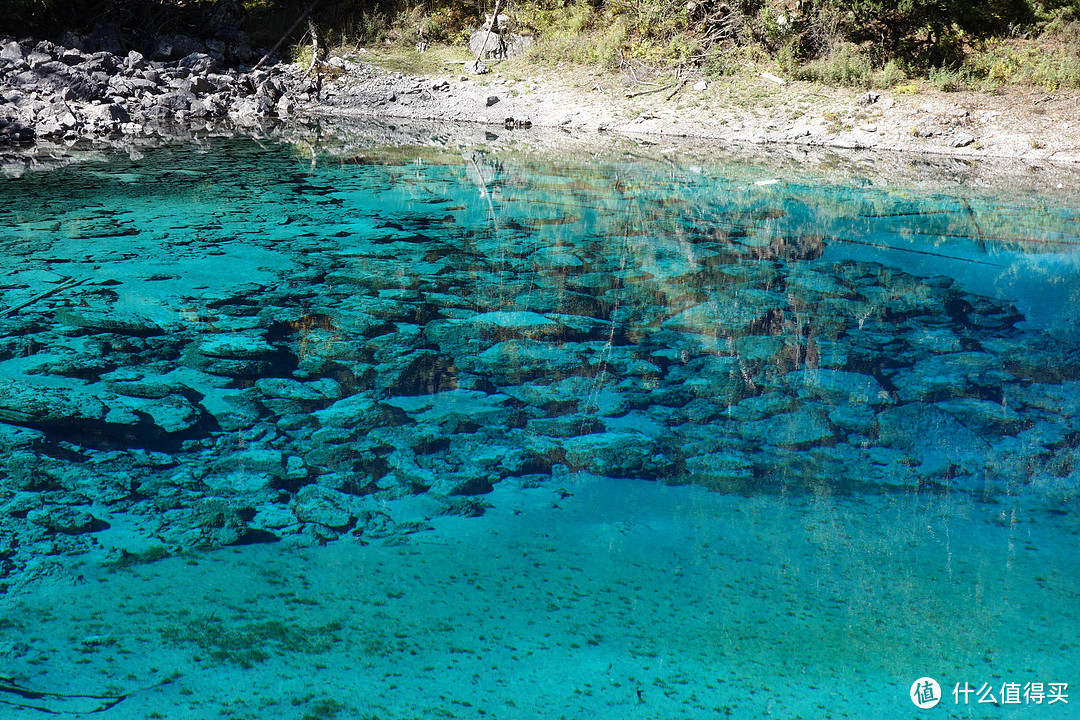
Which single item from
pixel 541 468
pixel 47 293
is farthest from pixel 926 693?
pixel 47 293

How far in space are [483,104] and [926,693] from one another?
13754 mm

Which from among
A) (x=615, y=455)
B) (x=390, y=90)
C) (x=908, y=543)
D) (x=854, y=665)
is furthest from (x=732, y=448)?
(x=390, y=90)

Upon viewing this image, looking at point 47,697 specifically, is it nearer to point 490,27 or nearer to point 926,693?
point 926,693

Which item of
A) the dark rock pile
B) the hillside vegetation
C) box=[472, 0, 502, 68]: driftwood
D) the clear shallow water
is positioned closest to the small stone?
the hillside vegetation

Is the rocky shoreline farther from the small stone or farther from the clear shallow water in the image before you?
the clear shallow water

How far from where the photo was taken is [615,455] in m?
3.45

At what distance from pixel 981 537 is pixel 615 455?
136 cm

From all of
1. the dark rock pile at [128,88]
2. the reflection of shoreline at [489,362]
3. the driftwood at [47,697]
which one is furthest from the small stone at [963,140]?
the driftwood at [47,697]

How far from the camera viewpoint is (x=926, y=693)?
7.32 ft

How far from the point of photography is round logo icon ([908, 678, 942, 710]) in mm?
2203

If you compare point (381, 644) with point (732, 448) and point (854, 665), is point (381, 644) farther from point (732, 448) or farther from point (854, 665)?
point (732, 448)

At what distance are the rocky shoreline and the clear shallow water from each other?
5045 millimetres

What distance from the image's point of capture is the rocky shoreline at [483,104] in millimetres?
10781

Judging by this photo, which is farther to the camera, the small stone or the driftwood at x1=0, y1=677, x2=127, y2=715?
the small stone
